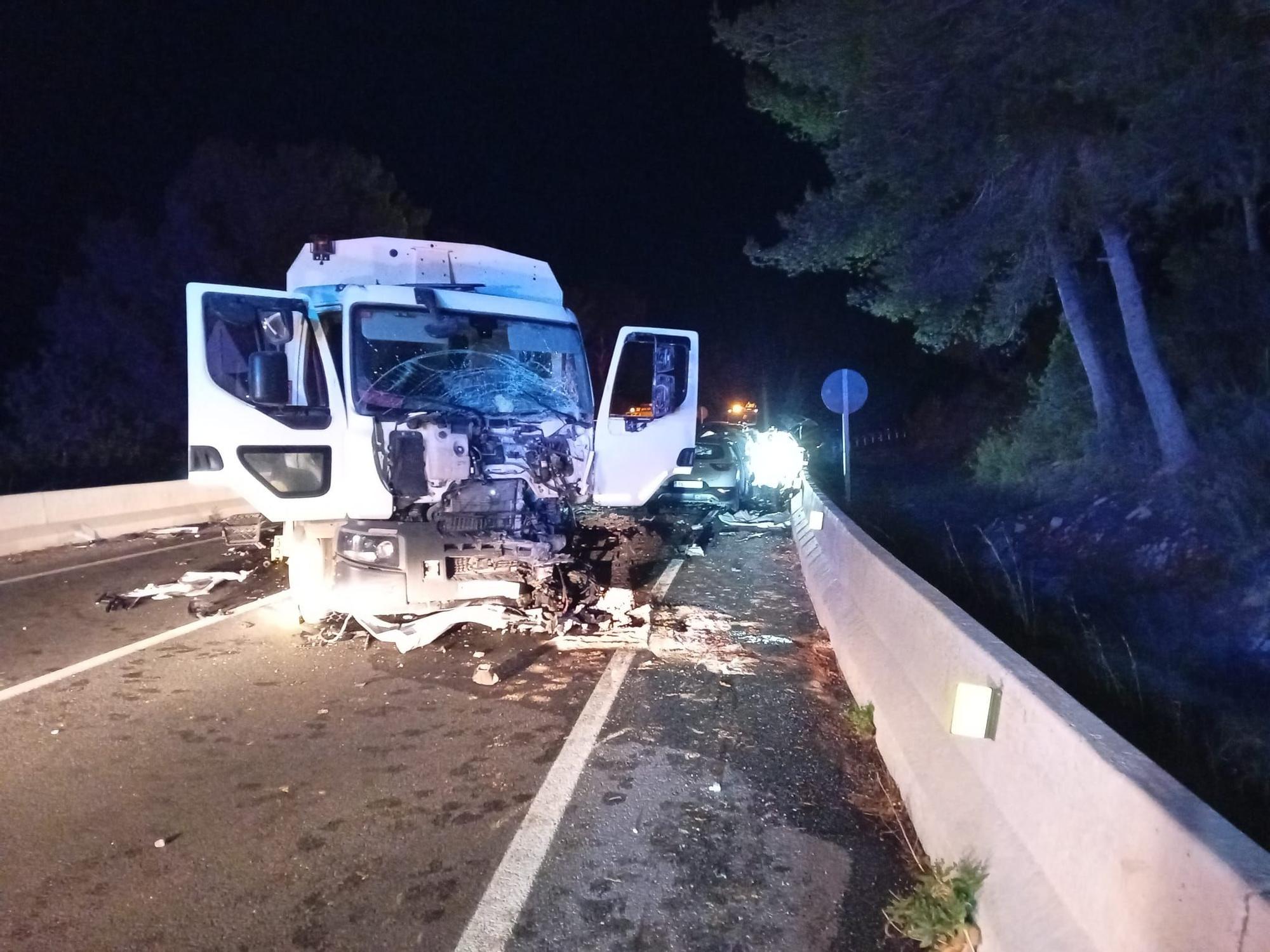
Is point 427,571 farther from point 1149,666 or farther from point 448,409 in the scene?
point 1149,666

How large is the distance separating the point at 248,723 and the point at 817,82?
10723 mm

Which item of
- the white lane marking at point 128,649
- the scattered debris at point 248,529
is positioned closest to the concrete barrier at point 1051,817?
the white lane marking at point 128,649

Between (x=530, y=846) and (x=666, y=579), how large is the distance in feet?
20.6

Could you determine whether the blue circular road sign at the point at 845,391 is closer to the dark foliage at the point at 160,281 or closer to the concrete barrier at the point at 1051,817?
the concrete barrier at the point at 1051,817

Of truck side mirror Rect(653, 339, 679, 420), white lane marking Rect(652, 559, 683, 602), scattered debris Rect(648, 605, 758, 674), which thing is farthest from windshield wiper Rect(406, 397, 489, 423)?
white lane marking Rect(652, 559, 683, 602)

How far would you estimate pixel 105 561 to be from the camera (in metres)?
11.4

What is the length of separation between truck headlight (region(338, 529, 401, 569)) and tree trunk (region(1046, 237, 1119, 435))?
1006 cm

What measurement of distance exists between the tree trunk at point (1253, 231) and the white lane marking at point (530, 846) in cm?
1121

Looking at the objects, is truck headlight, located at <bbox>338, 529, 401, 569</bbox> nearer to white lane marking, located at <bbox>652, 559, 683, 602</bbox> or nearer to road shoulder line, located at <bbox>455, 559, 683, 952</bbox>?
road shoulder line, located at <bbox>455, 559, 683, 952</bbox>

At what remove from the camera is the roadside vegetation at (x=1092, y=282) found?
6.95 meters

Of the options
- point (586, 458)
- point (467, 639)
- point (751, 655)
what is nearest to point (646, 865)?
point (751, 655)

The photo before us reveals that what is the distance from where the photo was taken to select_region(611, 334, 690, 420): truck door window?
833cm

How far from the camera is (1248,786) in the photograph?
4.38 m

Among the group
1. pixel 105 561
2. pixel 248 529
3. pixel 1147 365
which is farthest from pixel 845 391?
pixel 105 561
